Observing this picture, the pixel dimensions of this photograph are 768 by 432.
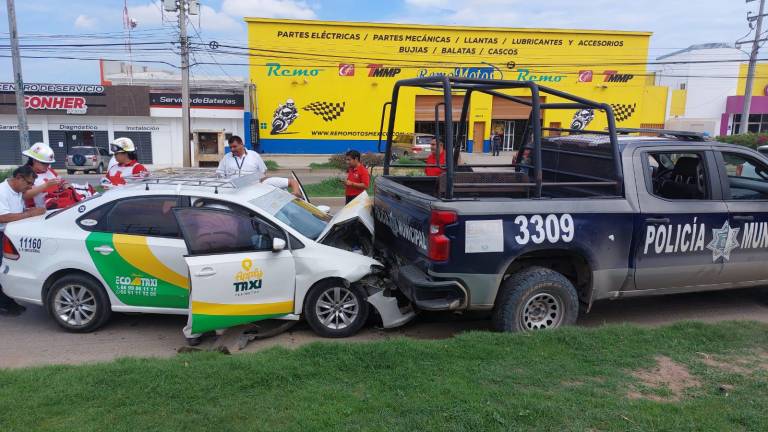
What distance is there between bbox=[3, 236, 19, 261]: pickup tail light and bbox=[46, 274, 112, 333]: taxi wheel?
1.68 ft

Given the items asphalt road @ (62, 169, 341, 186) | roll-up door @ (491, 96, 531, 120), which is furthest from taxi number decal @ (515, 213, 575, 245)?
roll-up door @ (491, 96, 531, 120)

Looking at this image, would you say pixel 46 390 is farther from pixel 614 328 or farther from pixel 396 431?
pixel 614 328

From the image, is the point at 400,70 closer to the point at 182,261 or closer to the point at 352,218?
the point at 352,218

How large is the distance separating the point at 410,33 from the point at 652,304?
37.1 meters

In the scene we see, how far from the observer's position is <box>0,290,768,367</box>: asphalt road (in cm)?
494

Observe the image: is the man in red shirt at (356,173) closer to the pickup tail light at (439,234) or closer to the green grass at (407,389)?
the pickup tail light at (439,234)

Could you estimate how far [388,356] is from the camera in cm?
409

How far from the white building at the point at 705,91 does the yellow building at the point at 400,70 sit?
10739 millimetres

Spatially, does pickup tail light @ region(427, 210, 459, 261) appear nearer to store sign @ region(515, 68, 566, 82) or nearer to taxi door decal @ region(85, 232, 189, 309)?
taxi door decal @ region(85, 232, 189, 309)

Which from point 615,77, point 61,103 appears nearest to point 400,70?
point 615,77

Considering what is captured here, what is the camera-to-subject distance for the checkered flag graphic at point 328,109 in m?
39.3

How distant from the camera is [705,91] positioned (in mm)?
52469

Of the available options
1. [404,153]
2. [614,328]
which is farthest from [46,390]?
[404,153]

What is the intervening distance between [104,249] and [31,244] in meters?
0.76
